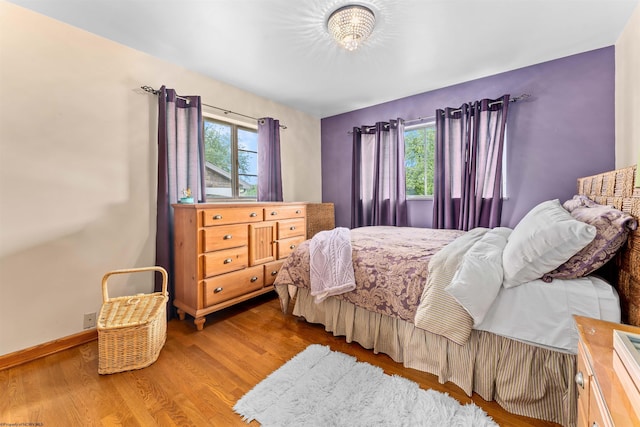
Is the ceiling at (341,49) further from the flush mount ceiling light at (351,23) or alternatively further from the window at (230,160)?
the window at (230,160)

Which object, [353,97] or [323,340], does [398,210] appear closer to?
[353,97]

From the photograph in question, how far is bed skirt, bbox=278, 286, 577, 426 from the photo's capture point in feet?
4.11

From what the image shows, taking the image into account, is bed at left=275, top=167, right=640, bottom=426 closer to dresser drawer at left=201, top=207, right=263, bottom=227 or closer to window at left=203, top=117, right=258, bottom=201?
dresser drawer at left=201, top=207, right=263, bottom=227

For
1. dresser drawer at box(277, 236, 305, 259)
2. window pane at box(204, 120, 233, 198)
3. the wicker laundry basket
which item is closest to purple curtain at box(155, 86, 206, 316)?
window pane at box(204, 120, 233, 198)

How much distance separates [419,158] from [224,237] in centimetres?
265

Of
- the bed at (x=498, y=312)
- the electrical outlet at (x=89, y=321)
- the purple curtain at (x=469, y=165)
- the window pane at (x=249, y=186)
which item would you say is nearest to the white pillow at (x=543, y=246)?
the bed at (x=498, y=312)

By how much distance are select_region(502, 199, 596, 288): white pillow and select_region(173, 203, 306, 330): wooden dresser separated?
206 cm

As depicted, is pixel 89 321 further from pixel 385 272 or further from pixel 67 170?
pixel 385 272

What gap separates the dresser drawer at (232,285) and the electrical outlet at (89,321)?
2.81 ft

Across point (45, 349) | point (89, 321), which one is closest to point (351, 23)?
point (89, 321)

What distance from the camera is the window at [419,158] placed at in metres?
3.42

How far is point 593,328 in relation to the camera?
87 cm

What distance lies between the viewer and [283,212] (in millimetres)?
2936

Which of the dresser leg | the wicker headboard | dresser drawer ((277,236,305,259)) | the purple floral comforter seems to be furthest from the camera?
dresser drawer ((277,236,305,259))
